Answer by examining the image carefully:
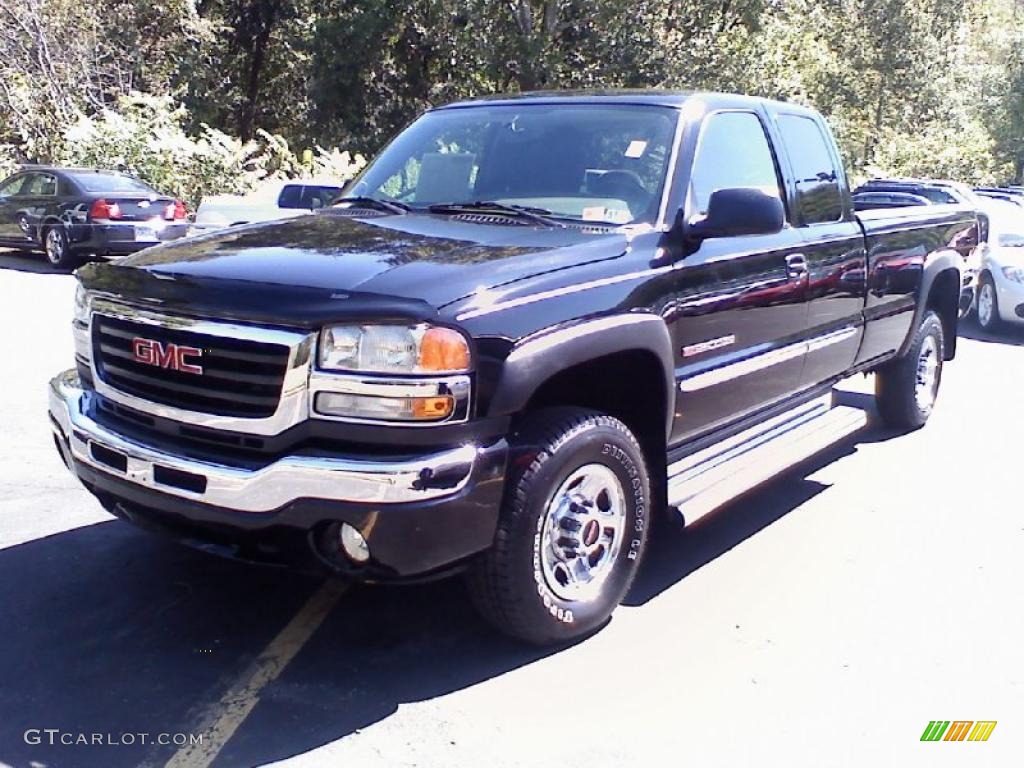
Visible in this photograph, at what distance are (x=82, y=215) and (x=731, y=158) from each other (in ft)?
41.2

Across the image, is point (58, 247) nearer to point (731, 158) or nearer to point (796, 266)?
point (731, 158)

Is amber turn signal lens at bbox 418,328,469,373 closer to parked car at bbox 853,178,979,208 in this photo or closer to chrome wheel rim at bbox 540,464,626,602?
chrome wheel rim at bbox 540,464,626,602

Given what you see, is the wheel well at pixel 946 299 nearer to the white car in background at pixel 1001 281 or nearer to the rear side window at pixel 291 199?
the rear side window at pixel 291 199

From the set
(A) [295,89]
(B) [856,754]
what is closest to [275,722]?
(B) [856,754]

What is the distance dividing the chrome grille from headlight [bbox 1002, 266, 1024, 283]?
35.7 feet

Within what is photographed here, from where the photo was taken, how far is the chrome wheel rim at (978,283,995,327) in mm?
12164

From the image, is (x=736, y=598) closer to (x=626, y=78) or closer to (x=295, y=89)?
(x=626, y=78)

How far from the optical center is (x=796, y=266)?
5047 mm

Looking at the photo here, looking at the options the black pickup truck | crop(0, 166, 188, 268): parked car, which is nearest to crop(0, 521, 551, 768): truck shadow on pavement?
the black pickup truck

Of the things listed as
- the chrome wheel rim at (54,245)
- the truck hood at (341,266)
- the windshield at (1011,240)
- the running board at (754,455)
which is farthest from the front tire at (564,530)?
the chrome wheel rim at (54,245)

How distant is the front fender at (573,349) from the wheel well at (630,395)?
0.05 m

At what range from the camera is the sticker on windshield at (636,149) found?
4.53 m

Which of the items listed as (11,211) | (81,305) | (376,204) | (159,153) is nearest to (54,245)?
(11,211)

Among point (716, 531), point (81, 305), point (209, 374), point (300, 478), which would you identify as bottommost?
point (716, 531)
